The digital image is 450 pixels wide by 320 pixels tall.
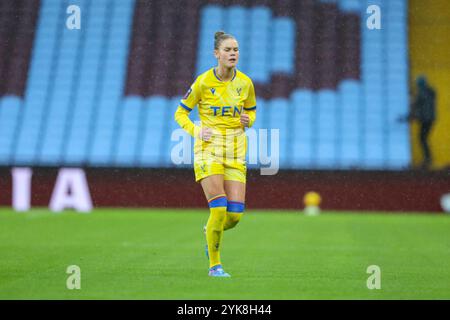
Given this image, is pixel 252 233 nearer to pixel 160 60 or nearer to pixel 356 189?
pixel 356 189

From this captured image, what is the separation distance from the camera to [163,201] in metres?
19.5

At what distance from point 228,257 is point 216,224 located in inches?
75.0

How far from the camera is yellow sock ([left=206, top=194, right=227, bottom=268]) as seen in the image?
8109mm

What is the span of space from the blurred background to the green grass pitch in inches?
148

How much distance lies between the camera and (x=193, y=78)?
72.5 ft

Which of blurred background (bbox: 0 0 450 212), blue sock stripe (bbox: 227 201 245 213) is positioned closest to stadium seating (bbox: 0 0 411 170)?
blurred background (bbox: 0 0 450 212)

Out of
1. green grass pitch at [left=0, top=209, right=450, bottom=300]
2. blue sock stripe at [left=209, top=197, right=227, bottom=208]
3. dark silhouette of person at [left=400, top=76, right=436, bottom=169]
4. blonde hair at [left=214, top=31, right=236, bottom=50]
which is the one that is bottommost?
green grass pitch at [left=0, top=209, right=450, bottom=300]

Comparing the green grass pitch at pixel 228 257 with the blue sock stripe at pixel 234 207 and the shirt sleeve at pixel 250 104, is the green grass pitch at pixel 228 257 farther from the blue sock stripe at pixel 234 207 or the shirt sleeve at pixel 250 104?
the shirt sleeve at pixel 250 104

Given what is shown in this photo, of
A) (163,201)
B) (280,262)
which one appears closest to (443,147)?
(163,201)

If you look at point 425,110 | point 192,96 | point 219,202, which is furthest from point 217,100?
point 425,110

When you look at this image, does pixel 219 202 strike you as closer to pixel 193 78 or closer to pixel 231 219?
pixel 231 219

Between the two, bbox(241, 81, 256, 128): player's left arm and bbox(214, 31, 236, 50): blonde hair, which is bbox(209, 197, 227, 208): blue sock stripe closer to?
bbox(241, 81, 256, 128): player's left arm

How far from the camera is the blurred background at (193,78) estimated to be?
67.7 ft

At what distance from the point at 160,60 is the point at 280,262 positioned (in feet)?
44.0
